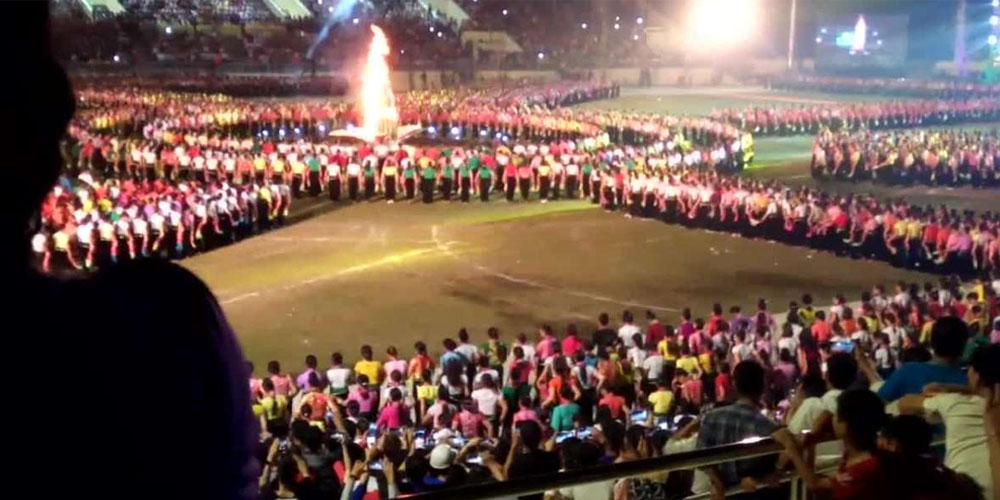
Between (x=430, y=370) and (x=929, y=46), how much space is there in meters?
68.3

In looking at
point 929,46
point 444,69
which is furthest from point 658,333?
point 929,46

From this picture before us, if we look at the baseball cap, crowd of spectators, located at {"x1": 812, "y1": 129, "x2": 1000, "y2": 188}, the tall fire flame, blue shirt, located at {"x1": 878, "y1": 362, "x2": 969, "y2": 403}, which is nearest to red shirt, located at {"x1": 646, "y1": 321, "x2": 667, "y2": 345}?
the baseball cap

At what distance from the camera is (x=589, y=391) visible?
31.9 feet

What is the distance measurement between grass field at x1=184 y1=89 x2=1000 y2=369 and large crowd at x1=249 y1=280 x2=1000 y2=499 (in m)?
1.05

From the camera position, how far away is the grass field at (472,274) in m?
14.8

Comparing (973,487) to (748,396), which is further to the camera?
(748,396)

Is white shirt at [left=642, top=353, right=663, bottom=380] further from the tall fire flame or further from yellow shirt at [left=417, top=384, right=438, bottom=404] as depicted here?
the tall fire flame

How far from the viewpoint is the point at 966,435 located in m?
4.21

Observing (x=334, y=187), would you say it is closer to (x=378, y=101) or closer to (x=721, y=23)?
(x=378, y=101)

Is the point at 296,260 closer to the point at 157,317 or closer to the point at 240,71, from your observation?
the point at 157,317

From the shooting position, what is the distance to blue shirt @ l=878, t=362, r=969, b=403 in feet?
16.9

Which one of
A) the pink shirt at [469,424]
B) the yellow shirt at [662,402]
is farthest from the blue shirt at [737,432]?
the yellow shirt at [662,402]

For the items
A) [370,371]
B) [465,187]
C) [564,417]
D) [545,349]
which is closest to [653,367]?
[545,349]

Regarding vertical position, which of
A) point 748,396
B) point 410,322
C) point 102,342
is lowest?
point 410,322
